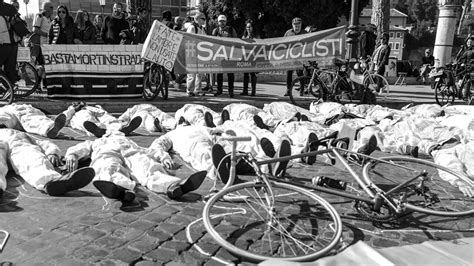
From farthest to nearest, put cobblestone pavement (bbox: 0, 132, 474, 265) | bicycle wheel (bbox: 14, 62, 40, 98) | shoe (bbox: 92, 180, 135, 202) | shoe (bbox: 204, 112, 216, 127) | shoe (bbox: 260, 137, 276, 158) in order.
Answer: bicycle wheel (bbox: 14, 62, 40, 98)
shoe (bbox: 204, 112, 216, 127)
shoe (bbox: 260, 137, 276, 158)
shoe (bbox: 92, 180, 135, 202)
cobblestone pavement (bbox: 0, 132, 474, 265)

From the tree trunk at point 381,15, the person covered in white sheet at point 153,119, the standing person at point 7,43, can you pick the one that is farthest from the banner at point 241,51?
the tree trunk at point 381,15

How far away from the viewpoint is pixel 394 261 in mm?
2893

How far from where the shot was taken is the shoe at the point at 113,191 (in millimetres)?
3703

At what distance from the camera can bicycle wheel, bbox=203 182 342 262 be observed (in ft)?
10.1

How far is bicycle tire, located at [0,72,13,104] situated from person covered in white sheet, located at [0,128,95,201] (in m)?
4.47

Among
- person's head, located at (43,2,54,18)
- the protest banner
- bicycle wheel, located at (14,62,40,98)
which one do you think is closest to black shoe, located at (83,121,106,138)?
the protest banner

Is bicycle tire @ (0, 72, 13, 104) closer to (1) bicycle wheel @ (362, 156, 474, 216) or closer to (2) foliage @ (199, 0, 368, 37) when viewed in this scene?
(1) bicycle wheel @ (362, 156, 474, 216)

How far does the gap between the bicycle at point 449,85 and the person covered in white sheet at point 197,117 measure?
8.05 m

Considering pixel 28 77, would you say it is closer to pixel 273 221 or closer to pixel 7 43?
pixel 7 43

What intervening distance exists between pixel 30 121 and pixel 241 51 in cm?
591

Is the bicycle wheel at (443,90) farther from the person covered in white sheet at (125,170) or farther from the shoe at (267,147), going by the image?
the person covered in white sheet at (125,170)

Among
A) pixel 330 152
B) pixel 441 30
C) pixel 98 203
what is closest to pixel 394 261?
pixel 330 152

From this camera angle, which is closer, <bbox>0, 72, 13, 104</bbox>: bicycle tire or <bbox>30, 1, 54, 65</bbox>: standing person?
<bbox>0, 72, 13, 104</bbox>: bicycle tire

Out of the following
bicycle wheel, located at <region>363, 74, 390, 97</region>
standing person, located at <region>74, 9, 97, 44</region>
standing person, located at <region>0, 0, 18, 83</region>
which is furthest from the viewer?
bicycle wheel, located at <region>363, 74, 390, 97</region>
